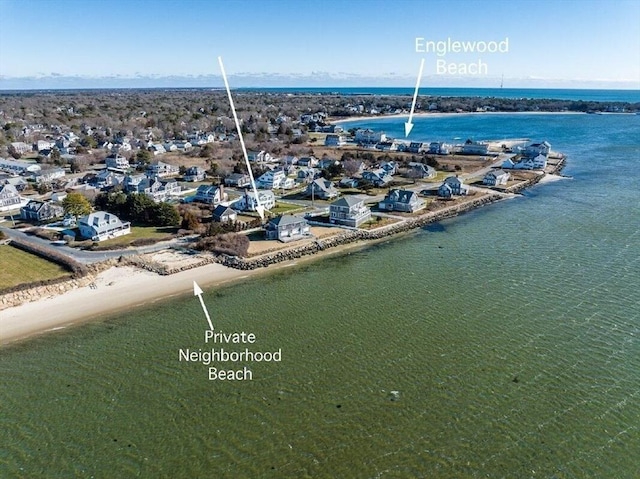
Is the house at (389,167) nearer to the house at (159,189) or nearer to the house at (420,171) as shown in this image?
the house at (420,171)

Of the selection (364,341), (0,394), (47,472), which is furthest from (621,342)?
(0,394)

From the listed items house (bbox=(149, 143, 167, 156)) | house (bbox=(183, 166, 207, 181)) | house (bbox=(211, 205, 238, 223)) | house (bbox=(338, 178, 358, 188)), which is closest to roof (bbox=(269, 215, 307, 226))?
house (bbox=(211, 205, 238, 223))

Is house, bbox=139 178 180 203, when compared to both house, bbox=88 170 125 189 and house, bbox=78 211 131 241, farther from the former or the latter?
house, bbox=78 211 131 241

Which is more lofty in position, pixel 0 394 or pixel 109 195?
pixel 109 195

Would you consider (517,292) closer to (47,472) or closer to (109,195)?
(47,472)

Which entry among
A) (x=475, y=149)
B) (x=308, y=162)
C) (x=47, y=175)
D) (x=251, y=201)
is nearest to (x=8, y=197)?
(x=47, y=175)

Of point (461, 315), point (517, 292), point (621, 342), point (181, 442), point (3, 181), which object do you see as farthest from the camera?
point (3, 181)

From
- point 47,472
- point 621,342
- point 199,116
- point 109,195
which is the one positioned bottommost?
point 47,472
